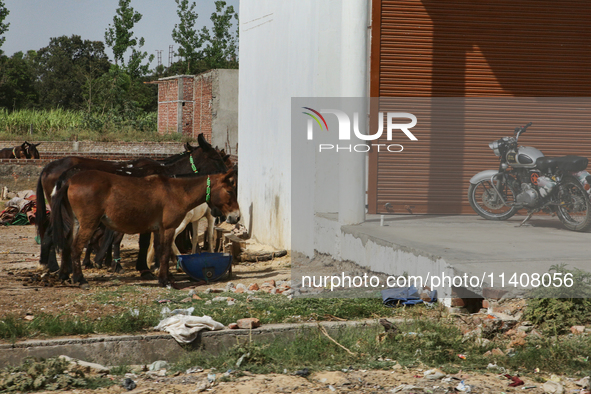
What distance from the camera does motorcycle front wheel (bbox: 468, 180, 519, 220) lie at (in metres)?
9.50

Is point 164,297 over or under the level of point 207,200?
under

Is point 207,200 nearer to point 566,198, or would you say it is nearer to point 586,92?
point 566,198

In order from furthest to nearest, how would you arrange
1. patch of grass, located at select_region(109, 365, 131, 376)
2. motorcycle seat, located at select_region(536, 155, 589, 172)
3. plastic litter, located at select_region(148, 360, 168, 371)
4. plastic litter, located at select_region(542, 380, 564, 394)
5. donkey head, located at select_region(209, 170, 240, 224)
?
motorcycle seat, located at select_region(536, 155, 589, 172) → donkey head, located at select_region(209, 170, 240, 224) → plastic litter, located at select_region(148, 360, 168, 371) → patch of grass, located at select_region(109, 365, 131, 376) → plastic litter, located at select_region(542, 380, 564, 394)

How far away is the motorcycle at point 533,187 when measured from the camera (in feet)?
27.6

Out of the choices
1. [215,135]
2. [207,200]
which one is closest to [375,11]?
[207,200]

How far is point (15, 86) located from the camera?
164 feet

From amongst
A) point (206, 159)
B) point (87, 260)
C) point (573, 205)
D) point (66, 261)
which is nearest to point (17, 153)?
point (87, 260)

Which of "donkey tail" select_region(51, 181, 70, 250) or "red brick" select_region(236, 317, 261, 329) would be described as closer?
"red brick" select_region(236, 317, 261, 329)

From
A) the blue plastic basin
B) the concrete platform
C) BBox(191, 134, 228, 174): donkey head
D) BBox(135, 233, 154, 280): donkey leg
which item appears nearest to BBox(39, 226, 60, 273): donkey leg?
BBox(135, 233, 154, 280): donkey leg

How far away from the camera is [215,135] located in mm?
27922

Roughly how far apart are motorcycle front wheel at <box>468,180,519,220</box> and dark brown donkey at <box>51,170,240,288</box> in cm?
381

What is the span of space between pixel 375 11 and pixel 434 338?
7086 mm

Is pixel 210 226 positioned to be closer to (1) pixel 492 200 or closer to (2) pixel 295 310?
(1) pixel 492 200

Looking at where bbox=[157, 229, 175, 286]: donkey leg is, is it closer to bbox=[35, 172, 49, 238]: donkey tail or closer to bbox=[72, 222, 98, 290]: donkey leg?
bbox=[72, 222, 98, 290]: donkey leg
